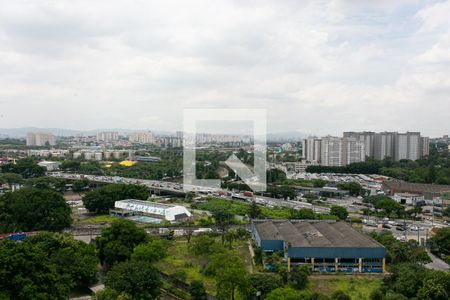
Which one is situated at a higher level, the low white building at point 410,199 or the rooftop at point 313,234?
the rooftop at point 313,234

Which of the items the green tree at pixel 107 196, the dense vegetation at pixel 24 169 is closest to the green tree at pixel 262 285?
the green tree at pixel 107 196

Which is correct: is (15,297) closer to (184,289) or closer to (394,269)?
(184,289)

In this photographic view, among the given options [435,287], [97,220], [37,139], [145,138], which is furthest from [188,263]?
[145,138]

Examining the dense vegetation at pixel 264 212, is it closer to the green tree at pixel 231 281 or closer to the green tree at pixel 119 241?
the green tree at pixel 119 241

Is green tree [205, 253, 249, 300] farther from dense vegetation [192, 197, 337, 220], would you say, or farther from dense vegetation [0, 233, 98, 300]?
dense vegetation [192, 197, 337, 220]

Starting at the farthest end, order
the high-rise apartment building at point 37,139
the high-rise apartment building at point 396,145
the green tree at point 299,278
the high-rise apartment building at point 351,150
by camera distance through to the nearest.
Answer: the high-rise apartment building at point 37,139, the high-rise apartment building at point 396,145, the high-rise apartment building at point 351,150, the green tree at point 299,278

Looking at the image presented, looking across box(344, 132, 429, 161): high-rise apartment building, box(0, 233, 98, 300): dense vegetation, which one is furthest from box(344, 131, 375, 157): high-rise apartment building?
box(0, 233, 98, 300): dense vegetation

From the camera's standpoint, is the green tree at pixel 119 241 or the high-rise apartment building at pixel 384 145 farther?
the high-rise apartment building at pixel 384 145

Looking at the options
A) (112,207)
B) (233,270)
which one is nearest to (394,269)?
(233,270)
